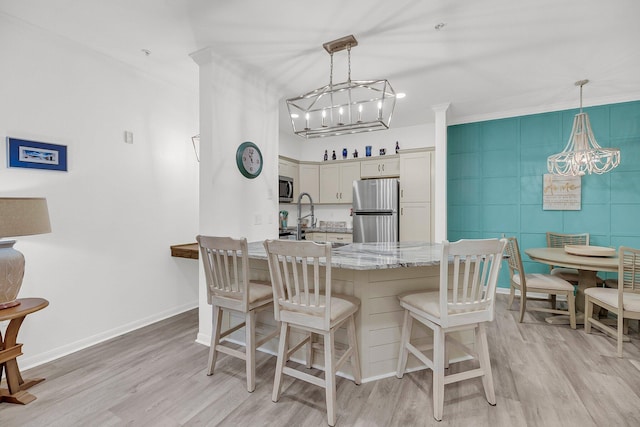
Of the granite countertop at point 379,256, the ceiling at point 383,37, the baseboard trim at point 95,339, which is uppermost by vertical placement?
the ceiling at point 383,37

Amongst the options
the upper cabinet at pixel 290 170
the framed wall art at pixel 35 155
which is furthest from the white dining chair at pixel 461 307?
the upper cabinet at pixel 290 170

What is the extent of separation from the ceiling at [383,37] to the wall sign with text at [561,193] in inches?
44.7

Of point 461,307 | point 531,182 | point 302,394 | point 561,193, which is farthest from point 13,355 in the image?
point 561,193

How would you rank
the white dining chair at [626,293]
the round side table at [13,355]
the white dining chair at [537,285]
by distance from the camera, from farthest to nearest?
the white dining chair at [537,285], the white dining chair at [626,293], the round side table at [13,355]

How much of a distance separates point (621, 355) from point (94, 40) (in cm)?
519

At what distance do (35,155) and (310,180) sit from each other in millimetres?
3818

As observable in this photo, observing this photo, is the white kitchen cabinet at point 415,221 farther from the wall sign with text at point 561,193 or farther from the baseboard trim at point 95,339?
the baseboard trim at point 95,339

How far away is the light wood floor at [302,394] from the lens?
175cm

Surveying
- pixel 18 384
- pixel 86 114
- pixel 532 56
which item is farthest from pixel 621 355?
pixel 86 114

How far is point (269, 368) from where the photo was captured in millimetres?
2338

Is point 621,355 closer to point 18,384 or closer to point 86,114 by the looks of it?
point 18,384

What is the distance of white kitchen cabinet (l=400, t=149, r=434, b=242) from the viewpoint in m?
4.50

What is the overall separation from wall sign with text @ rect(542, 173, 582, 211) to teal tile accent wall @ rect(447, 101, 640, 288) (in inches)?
2.5

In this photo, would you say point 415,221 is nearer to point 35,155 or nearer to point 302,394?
point 302,394
